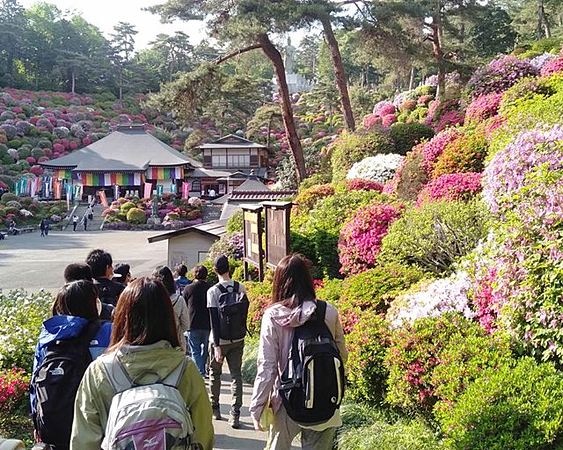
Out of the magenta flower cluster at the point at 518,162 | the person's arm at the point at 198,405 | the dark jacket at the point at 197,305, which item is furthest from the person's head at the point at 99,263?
the magenta flower cluster at the point at 518,162

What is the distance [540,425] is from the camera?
3061mm

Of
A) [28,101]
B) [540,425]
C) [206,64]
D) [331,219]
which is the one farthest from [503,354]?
[28,101]

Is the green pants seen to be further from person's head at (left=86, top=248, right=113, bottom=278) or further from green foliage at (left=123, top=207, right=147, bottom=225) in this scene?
green foliage at (left=123, top=207, right=147, bottom=225)

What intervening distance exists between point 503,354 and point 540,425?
2.95ft

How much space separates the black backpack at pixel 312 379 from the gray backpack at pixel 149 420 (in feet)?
2.92

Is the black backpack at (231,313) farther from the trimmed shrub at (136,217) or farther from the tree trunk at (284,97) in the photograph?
the trimmed shrub at (136,217)

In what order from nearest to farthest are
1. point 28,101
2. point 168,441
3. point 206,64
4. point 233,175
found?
point 168,441
point 206,64
point 233,175
point 28,101

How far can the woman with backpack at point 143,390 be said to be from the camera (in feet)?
6.69

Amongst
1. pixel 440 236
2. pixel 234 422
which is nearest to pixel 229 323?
pixel 234 422

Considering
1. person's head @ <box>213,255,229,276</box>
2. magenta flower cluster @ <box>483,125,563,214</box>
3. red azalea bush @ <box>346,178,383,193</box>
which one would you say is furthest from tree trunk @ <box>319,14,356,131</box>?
person's head @ <box>213,255,229,276</box>

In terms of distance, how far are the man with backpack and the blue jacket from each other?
2101 mm

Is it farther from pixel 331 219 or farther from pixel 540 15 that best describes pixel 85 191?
pixel 331 219

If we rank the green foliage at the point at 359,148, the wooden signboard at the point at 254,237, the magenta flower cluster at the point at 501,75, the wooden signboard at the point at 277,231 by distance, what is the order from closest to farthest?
the wooden signboard at the point at 277,231
the wooden signboard at the point at 254,237
the magenta flower cluster at the point at 501,75
the green foliage at the point at 359,148

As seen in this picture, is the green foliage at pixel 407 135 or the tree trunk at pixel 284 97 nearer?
the green foliage at pixel 407 135
